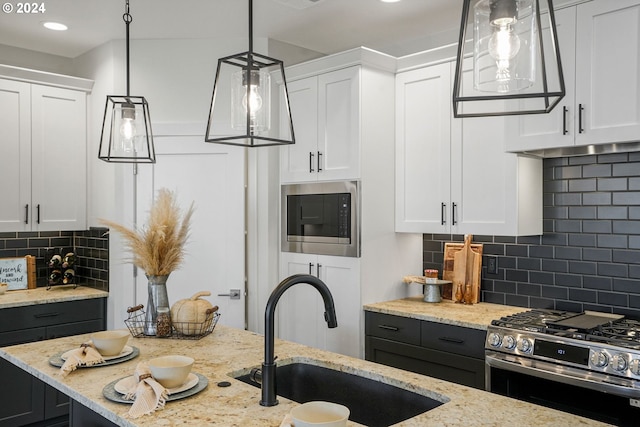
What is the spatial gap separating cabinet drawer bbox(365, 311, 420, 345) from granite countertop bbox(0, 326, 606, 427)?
42.7 inches

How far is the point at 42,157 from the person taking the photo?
4125mm

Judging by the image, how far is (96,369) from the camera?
6.66 feet

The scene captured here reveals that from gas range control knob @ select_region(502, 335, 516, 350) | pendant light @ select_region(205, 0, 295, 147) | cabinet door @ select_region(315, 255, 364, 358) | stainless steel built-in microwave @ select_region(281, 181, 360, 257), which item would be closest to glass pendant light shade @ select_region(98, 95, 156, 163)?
pendant light @ select_region(205, 0, 295, 147)

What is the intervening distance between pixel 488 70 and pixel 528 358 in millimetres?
1874

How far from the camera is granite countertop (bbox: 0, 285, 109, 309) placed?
368 centimetres

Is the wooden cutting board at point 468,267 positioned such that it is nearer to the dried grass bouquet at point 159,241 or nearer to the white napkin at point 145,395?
the dried grass bouquet at point 159,241

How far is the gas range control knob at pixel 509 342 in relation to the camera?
2.66m

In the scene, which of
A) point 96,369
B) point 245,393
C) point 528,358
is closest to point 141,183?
point 96,369

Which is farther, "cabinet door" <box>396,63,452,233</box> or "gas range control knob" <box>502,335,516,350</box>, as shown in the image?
"cabinet door" <box>396,63,452,233</box>

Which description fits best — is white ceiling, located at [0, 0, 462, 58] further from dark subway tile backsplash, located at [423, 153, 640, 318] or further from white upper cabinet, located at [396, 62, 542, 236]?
dark subway tile backsplash, located at [423, 153, 640, 318]

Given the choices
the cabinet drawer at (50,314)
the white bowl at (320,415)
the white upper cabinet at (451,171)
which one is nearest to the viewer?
the white bowl at (320,415)

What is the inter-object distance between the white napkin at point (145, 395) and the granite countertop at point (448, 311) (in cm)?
181

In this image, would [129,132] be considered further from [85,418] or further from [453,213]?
[453,213]

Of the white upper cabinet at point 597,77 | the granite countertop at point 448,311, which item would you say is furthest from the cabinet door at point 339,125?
the white upper cabinet at point 597,77
